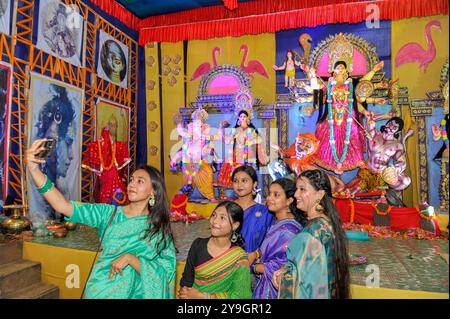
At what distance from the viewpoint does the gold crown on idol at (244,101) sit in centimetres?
631

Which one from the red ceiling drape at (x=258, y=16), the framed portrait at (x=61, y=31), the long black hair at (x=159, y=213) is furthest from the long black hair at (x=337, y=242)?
the red ceiling drape at (x=258, y=16)

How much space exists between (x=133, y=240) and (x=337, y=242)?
1065mm

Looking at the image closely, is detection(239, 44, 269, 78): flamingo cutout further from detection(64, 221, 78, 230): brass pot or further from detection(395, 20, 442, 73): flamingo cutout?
detection(64, 221, 78, 230): brass pot

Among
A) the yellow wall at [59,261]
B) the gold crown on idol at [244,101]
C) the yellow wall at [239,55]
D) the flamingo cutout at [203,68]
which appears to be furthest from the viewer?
the flamingo cutout at [203,68]

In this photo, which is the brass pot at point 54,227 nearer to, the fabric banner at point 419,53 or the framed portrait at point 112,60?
the framed portrait at point 112,60

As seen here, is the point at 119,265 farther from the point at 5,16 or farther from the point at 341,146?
the point at 341,146

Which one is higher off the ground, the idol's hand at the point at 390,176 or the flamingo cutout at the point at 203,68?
the flamingo cutout at the point at 203,68

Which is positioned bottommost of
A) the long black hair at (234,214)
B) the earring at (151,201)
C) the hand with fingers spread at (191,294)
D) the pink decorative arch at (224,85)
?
the hand with fingers spread at (191,294)

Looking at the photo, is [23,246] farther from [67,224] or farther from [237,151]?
[237,151]

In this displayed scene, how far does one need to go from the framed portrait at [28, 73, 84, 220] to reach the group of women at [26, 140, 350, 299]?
2.76 meters

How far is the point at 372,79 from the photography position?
19.2 ft

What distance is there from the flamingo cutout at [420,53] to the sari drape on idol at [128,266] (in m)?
5.80

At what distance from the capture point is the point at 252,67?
21.6 ft

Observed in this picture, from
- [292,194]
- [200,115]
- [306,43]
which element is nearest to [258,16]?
[306,43]
